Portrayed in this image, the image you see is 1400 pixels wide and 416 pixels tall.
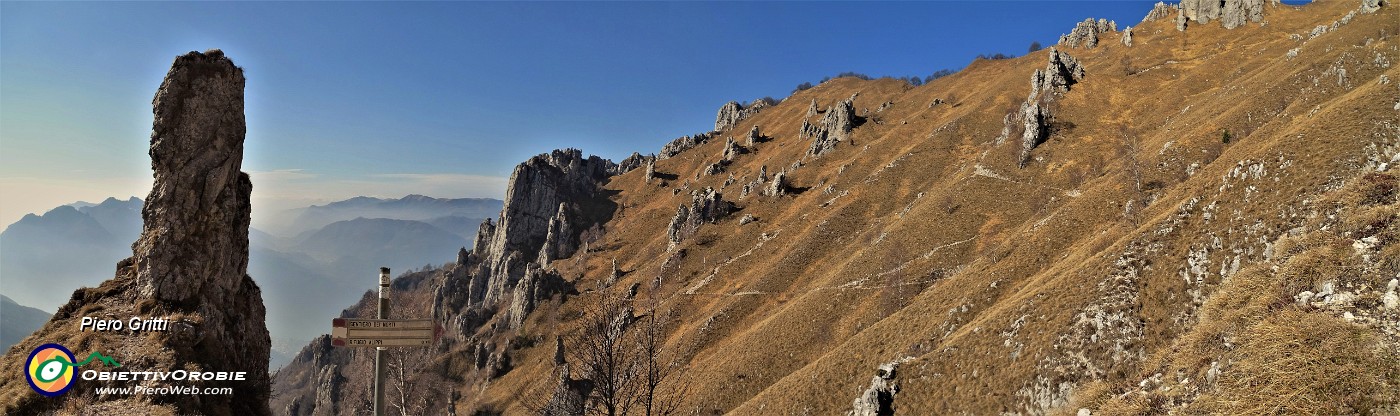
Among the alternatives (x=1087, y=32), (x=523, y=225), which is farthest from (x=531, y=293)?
(x=1087, y=32)

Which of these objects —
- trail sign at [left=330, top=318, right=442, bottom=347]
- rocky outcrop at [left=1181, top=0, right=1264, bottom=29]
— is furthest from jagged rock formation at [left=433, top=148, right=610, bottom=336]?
rocky outcrop at [left=1181, top=0, right=1264, bottom=29]

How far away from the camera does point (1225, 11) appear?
12675 cm

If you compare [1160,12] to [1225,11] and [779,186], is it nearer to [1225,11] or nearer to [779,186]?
[1225,11]

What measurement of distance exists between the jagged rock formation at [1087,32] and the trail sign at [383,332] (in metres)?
184

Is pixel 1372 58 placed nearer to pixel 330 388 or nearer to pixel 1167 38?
pixel 1167 38

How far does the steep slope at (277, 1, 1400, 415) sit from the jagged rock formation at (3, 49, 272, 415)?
11872mm

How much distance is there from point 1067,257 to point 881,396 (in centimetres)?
2040

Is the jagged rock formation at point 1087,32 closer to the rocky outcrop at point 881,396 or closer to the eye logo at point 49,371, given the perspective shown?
the rocky outcrop at point 881,396

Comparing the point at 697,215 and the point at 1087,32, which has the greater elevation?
the point at 1087,32

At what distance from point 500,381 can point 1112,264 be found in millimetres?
106338

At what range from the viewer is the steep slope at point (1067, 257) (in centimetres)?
1555

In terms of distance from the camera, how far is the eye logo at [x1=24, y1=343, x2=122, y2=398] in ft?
53.1

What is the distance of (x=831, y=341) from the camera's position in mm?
60594

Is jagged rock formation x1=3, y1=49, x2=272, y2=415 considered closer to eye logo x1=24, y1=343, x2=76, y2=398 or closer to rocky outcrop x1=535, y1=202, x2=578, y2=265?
eye logo x1=24, y1=343, x2=76, y2=398
